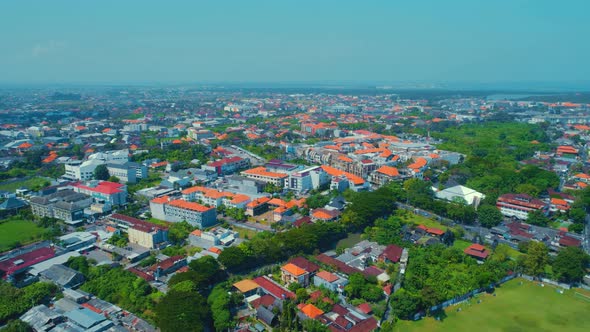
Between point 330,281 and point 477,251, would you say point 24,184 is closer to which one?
point 330,281

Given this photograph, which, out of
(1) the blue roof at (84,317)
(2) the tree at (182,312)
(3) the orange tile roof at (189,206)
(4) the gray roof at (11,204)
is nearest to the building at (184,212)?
(3) the orange tile roof at (189,206)

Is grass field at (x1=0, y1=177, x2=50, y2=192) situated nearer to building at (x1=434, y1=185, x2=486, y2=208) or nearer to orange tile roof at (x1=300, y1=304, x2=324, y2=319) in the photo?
orange tile roof at (x1=300, y1=304, x2=324, y2=319)

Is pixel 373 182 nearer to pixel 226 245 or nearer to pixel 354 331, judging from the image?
pixel 226 245

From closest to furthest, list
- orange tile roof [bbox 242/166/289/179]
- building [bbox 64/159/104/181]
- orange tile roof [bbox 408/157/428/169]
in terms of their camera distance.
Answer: orange tile roof [bbox 242/166/289/179] → building [bbox 64/159/104/181] → orange tile roof [bbox 408/157/428/169]

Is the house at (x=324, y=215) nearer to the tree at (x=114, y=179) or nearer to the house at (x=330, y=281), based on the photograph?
the house at (x=330, y=281)

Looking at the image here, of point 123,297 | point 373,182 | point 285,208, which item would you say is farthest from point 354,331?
point 373,182

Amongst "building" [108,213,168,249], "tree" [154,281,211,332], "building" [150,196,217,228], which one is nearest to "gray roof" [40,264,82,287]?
"building" [108,213,168,249]

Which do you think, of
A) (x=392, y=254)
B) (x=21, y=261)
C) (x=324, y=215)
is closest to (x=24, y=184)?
(x=21, y=261)
